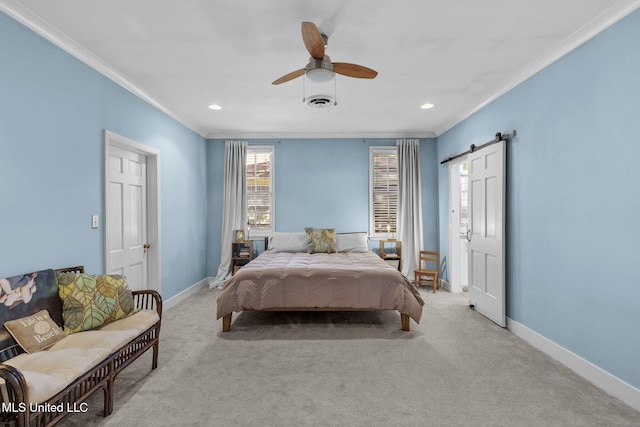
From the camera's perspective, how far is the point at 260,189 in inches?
229

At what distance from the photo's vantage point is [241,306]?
Answer: 3365 millimetres

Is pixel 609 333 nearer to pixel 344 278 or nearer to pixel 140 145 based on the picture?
pixel 344 278

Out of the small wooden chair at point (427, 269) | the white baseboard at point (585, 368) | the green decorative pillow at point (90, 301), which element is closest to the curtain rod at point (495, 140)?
the small wooden chair at point (427, 269)

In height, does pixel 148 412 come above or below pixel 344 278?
below

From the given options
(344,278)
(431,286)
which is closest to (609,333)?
(344,278)

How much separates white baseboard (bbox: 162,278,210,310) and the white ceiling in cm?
263

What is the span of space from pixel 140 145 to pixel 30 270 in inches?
71.6

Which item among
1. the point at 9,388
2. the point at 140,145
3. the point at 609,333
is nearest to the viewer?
the point at 9,388

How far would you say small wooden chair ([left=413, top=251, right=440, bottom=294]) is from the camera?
506cm

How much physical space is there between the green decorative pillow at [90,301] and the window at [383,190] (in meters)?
4.14

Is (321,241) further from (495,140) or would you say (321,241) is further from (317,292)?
(495,140)

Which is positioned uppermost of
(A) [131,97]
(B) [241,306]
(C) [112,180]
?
(A) [131,97]

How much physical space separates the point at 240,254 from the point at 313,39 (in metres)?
4.02

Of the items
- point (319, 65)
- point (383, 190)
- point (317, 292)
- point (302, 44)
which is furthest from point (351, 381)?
point (383, 190)
